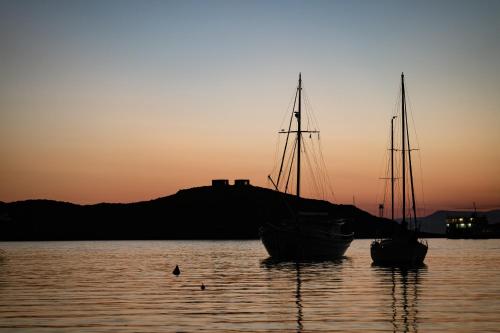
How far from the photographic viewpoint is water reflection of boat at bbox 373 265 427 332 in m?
30.8

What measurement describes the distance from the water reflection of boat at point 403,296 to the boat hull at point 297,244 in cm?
1502

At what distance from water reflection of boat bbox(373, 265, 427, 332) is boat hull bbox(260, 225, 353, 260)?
15020 mm

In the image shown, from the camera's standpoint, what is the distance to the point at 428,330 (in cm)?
2892

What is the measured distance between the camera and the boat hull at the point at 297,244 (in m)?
83.8

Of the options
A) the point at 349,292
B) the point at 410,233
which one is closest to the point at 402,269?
the point at 410,233

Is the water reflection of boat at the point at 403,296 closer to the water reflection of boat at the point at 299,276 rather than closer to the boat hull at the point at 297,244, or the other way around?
the water reflection of boat at the point at 299,276

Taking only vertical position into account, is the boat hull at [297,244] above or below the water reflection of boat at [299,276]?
above

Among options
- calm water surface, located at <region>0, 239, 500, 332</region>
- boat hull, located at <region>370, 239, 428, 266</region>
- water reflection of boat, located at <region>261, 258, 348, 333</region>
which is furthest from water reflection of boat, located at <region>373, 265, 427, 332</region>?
water reflection of boat, located at <region>261, 258, 348, 333</region>

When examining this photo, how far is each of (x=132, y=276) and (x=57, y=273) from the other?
9.43 m

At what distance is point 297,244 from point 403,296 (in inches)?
1612

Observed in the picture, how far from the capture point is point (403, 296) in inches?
1698

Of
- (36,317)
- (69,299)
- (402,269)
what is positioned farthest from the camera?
(402,269)

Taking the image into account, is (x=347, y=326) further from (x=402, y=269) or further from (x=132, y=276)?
(x=402, y=269)

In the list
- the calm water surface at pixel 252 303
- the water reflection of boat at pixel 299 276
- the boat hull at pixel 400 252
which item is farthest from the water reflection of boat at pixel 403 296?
the water reflection of boat at pixel 299 276
